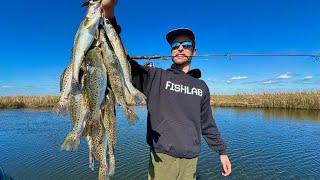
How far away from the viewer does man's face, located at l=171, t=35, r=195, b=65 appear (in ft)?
12.2

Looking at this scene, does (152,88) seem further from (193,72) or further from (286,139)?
(286,139)

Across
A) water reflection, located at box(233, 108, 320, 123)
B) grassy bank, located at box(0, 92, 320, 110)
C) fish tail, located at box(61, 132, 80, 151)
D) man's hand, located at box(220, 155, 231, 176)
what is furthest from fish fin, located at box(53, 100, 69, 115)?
grassy bank, located at box(0, 92, 320, 110)

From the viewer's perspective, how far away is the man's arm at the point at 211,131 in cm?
379

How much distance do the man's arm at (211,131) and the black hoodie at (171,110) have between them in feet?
0.58

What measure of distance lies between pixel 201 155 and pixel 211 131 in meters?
7.74

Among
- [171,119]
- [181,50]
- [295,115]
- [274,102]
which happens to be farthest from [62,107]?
[274,102]

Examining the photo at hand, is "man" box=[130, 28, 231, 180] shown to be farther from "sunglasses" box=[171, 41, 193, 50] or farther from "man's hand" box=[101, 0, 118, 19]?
"man's hand" box=[101, 0, 118, 19]

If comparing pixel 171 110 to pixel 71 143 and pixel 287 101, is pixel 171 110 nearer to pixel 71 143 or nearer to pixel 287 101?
pixel 71 143

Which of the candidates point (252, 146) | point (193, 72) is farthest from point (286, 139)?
point (193, 72)

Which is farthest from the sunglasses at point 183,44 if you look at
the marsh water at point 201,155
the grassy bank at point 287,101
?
the grassy bank at point 287,101

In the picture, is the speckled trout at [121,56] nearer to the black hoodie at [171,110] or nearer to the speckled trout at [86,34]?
the speckled trout at [86,34]

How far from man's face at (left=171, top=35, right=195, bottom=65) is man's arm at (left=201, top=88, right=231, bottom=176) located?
434 millimetres

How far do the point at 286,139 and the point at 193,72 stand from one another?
11.7m

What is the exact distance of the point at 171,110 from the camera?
338 cm
